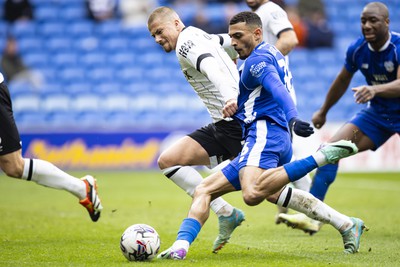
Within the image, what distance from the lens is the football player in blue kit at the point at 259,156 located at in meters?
6.06

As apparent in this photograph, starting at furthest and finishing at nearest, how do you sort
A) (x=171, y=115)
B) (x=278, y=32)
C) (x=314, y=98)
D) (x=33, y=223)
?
1. (x=314, y=98)
2. (x=171, y=115)
3. (x=33, y=223)
4. (x=278, y=32)

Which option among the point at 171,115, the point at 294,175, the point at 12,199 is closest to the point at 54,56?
the point at 171,115

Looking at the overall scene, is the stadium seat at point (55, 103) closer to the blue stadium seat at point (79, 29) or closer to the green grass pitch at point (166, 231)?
the blue stadium seat at point (79, 29)

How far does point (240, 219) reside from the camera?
6949 millimetres

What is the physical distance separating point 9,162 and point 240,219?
2349 millimetres

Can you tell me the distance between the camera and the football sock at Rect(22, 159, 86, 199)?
7.38 metres

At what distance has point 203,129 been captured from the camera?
24.0 ft

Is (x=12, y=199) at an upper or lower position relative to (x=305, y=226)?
lower

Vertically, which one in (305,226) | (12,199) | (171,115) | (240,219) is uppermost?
(240,219)

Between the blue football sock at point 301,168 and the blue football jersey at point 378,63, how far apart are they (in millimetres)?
2439

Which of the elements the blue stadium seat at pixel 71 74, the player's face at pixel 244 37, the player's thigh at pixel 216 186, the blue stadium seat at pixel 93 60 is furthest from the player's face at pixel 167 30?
the blue stadium seat at pixel 93 60

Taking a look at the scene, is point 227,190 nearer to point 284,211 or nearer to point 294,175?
point 294,175

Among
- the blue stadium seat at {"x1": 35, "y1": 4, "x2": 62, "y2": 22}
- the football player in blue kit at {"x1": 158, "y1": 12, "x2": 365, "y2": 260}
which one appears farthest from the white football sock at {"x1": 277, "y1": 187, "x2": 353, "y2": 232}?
the blue stadium seat at {"x1": 35, "y1": 4, "x2": 62, "y2": 22}

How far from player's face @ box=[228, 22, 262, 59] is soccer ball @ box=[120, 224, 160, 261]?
1830mm
